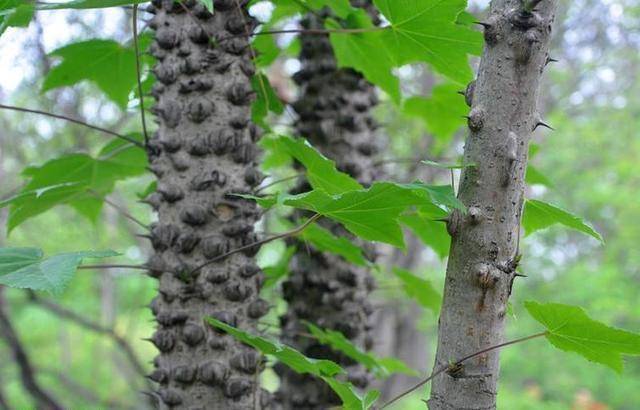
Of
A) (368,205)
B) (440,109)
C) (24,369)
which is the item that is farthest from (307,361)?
(24,369)

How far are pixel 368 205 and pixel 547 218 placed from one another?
394 millimetres

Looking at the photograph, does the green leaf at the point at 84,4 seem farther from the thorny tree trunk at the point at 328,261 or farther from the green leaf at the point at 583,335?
the thorny tree trunk at the point at 328,261

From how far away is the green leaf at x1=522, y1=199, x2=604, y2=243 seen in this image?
3.47 feet

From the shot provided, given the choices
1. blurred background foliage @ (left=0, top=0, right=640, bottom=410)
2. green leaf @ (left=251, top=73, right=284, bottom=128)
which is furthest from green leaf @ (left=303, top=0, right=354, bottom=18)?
blurred background foliage @ (left=0, top=0, right=640, bottom=410)

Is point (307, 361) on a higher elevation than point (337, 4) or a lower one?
lower

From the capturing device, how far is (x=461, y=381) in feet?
3.43

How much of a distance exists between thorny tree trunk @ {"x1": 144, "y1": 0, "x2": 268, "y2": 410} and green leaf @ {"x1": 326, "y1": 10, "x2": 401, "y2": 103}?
0.97 ft

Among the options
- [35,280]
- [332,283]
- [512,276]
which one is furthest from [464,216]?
[332,283]

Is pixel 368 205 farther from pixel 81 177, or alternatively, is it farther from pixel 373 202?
pixel 81 177

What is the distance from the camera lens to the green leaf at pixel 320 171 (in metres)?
1.26

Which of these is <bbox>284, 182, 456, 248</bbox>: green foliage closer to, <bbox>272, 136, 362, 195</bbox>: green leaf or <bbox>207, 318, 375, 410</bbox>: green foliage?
<bbox>272, 136, 362, 195</bbox>: green leaf

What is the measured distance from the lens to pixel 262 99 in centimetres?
154

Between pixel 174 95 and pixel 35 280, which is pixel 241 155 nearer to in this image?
pixel 174 95

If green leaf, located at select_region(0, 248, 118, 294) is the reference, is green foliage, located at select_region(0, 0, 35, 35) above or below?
above
